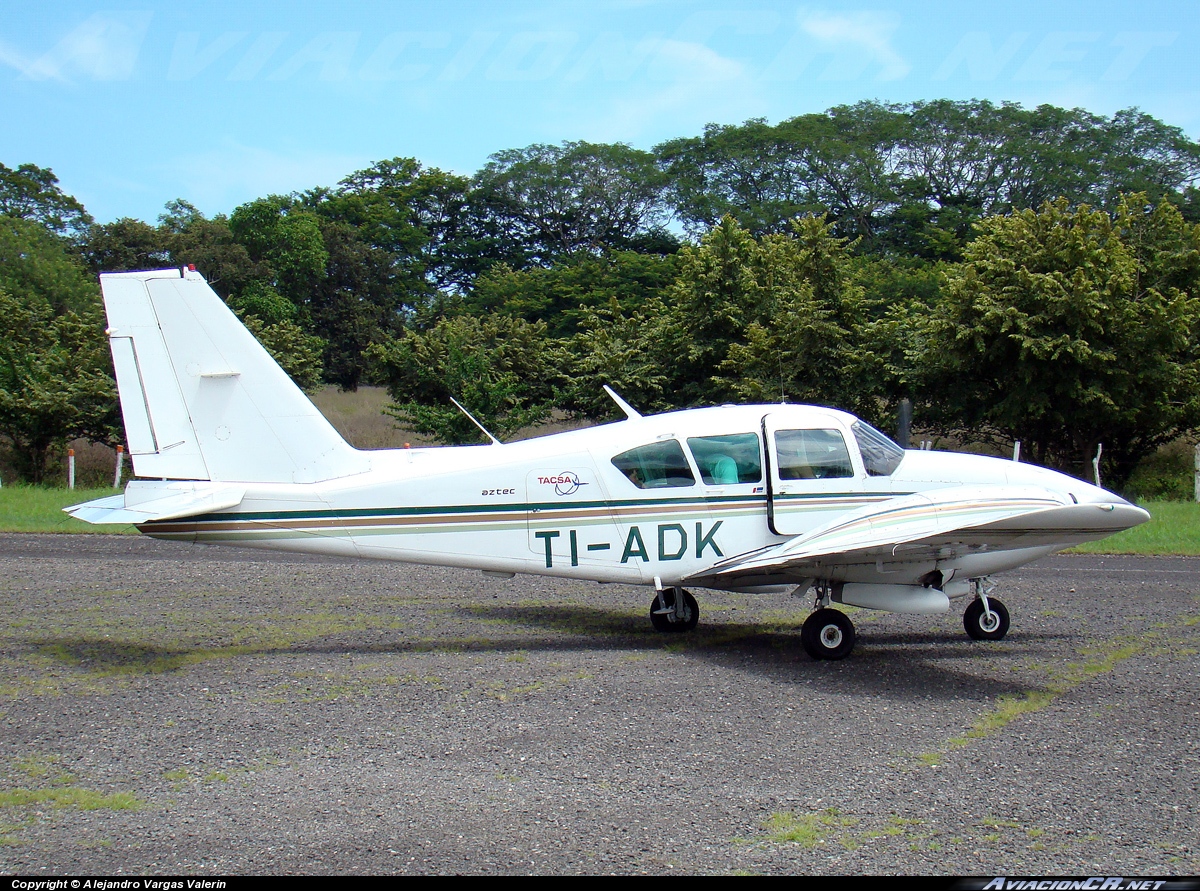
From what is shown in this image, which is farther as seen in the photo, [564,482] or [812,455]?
[812,455]

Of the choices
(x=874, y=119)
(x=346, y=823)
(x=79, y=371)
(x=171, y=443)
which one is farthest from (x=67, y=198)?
(x=346, y=823)

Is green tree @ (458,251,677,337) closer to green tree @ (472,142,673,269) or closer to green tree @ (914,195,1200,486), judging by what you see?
green tree @ (472,142,673,269)

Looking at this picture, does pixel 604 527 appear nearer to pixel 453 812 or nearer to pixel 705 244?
pixel 453 812

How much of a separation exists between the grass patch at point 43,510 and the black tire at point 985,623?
12.1 m

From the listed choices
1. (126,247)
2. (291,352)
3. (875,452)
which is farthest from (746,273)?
(126,247)

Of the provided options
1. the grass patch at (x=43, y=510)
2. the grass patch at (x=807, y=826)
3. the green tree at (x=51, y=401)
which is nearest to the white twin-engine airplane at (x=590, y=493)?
the grass patch at (x=807, y=826)

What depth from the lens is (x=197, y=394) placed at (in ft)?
29.4

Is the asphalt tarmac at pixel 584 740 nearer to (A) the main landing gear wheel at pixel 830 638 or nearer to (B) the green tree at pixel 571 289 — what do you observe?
(A) the main landing gear wheel at pixel 830 638

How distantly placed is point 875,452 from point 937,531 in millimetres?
1508

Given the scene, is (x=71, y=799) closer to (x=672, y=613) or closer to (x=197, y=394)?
(x=197, y=394)

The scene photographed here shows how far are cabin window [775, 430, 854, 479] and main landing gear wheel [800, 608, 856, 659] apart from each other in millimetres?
1330

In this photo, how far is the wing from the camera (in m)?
8.25

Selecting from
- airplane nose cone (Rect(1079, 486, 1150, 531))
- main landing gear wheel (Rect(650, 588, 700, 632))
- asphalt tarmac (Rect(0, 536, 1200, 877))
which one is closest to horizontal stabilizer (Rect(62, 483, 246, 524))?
asphalt tarmac (Rect(0, 536, 1200, 877))

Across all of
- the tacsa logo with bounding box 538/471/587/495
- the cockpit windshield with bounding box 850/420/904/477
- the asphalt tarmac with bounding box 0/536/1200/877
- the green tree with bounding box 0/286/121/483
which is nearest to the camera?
the asphalt tarmac with bounding box 0/536/1200/877
